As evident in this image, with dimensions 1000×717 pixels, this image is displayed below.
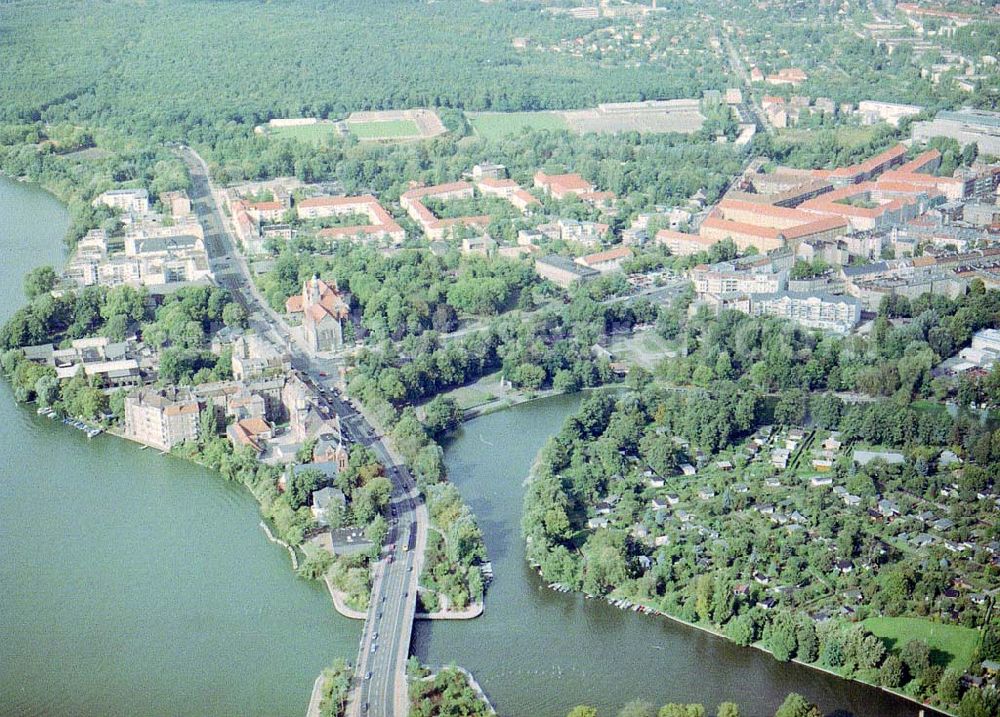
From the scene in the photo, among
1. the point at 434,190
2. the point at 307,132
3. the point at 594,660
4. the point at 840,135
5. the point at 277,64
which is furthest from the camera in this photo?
the point at 277,64

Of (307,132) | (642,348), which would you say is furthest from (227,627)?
(307,132)

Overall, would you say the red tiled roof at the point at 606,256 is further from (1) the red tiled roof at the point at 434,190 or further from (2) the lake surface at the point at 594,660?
(2) the lake surface at the point at 594,660

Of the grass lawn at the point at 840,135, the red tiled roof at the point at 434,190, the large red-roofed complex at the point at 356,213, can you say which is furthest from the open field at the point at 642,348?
the grass lawn at the point at 840,135

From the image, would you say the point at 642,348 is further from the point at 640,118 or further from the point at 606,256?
the point at 640,118

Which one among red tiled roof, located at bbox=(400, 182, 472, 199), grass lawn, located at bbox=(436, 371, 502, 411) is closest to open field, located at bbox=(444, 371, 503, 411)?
grass lawn, located at bbox=(436, 371, 502, 411)

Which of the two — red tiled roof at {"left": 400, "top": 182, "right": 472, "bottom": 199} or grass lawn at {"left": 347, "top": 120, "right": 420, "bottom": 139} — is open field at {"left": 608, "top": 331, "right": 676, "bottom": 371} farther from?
grass lawn at {"left": 347, "top": 120, "right": 420, "bottom": 139}

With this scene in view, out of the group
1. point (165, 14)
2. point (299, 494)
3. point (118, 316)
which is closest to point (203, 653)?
point (299, 494)
